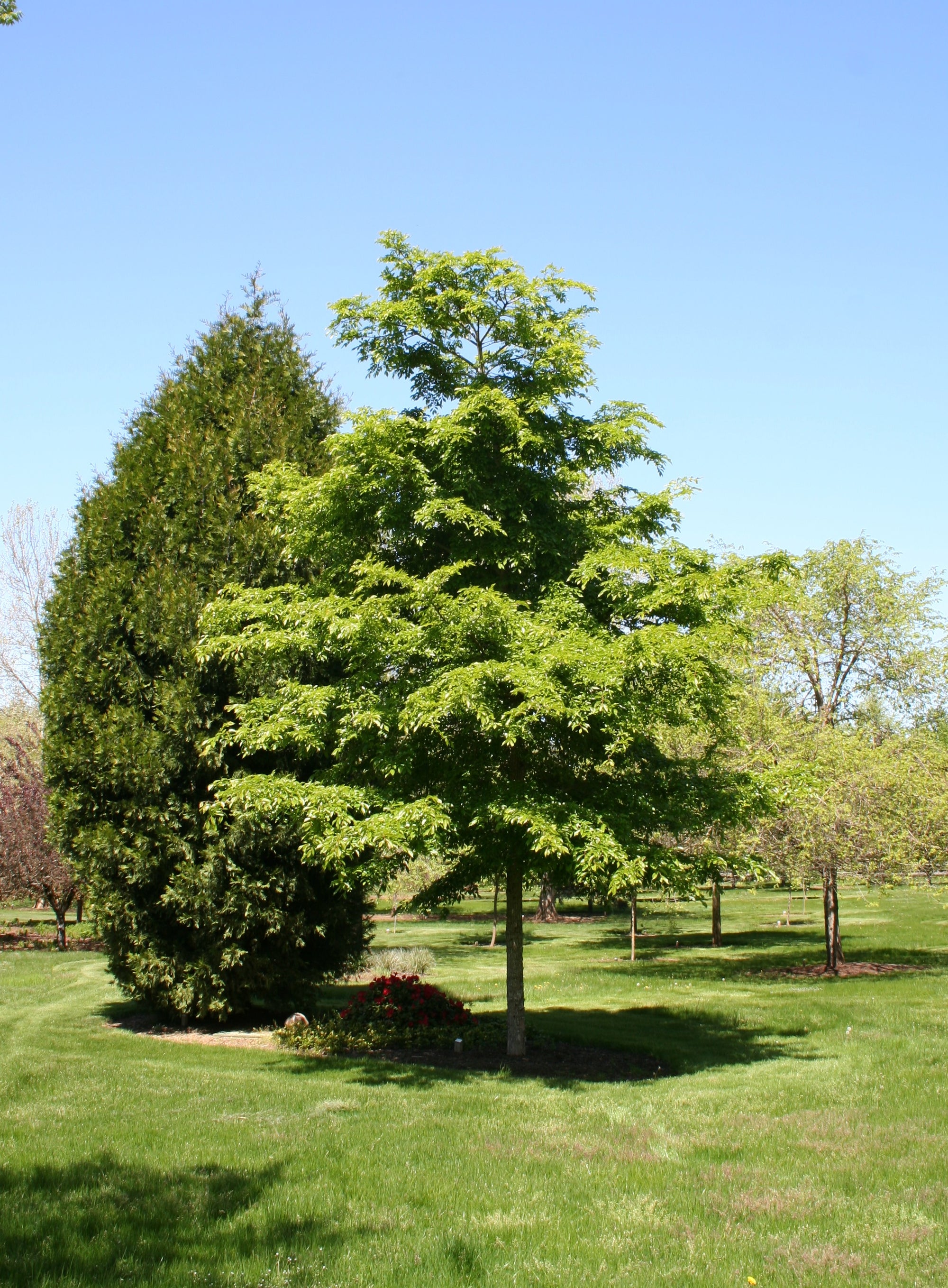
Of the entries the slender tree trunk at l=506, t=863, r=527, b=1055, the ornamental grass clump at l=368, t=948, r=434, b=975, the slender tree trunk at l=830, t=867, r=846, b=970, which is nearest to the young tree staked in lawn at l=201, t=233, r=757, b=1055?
the slender tree trunk at l=506, t=863, r=527, b=1055

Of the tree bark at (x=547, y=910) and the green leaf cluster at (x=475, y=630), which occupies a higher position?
the green leaf cluster at (x=475, y=630)

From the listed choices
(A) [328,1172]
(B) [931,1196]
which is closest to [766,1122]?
(B) [931,1196]

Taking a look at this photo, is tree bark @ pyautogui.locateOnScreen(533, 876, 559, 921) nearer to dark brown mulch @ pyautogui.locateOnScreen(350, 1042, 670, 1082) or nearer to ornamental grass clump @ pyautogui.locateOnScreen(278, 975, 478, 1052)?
ornamental grass clump @ pyautogui.locateOnScreen(278, 975, 478, 1052)

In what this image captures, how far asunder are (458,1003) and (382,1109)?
5343mm

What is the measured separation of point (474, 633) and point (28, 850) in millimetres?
22237

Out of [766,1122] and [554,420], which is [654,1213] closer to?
[766,1122]

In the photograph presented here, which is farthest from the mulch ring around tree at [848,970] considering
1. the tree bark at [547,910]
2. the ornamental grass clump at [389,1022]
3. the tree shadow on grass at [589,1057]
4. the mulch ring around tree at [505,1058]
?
the tree bark at [547,910]

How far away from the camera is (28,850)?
27234 mm

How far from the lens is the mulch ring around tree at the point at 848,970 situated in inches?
848

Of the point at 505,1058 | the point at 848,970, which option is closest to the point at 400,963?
the point at 505,1058

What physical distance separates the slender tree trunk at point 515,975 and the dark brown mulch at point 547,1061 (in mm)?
200

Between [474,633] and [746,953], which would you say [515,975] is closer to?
[474,633]

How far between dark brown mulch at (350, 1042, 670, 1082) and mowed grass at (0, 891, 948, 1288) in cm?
37

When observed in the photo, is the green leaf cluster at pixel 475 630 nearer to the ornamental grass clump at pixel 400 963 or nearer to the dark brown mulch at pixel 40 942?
the ornamental grass clump at pixel 400 963
